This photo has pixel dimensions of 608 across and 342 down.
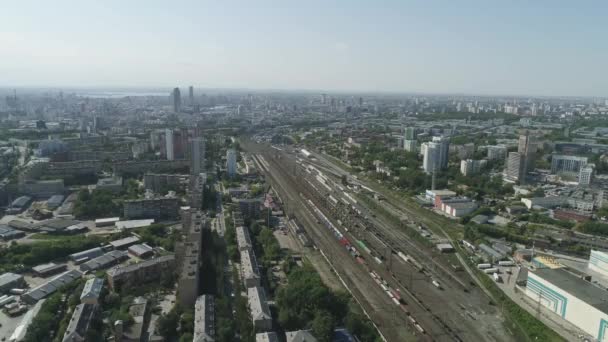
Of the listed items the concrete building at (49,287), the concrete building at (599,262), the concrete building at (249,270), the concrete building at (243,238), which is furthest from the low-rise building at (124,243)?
the concrete building at (599,262)

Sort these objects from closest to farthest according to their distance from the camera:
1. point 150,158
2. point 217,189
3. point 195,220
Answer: point 195,220
point 217,189
point 150,158

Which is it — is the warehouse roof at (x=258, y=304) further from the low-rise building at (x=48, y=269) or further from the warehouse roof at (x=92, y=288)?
the low-rise building at (x=48, y=269)

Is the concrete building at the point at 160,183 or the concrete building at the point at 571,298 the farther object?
the concrete building at the point at 160,183

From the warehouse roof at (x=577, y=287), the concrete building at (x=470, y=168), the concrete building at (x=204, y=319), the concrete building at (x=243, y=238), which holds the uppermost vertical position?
the concrete building at (x=470, y=168)

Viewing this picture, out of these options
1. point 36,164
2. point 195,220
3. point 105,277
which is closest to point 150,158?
point 36,164

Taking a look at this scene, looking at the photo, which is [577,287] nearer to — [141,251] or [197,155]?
[141,251]

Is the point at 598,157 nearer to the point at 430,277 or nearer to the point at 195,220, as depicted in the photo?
the point at 430,277
